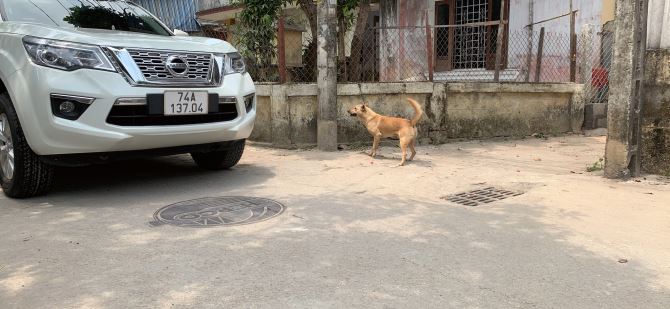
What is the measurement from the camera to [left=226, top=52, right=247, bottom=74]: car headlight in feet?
14.4

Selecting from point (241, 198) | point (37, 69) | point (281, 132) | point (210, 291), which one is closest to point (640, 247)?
point (210, 291)

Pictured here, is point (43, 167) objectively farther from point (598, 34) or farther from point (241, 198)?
point (598, 34)

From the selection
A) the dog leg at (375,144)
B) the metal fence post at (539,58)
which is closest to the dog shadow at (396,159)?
the dog leg at (375,144)

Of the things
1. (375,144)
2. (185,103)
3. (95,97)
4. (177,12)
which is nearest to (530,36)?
(375,144)

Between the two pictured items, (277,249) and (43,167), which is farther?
(43,167)

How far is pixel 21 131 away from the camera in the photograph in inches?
146

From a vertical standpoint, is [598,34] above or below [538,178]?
above

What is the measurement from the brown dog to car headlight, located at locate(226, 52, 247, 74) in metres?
1.83

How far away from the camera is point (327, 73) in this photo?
629 cm

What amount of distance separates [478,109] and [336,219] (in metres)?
4.65

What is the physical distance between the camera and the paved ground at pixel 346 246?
224 cm

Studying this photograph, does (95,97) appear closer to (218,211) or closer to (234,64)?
(218,211)

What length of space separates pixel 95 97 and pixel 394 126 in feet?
10.6

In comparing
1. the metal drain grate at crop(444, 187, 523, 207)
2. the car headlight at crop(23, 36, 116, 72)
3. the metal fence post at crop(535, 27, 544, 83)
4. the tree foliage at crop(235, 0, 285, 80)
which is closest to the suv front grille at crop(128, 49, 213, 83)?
the car headlight at crop(23, 36, 116, 72)
